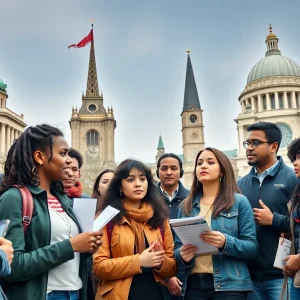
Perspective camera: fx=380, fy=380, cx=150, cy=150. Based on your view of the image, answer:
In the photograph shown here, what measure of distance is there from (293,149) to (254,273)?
1.40 m

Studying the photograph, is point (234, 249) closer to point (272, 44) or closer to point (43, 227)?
point (43, 227)

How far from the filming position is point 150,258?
3395mm

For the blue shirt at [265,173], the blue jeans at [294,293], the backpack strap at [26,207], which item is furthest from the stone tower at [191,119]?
the backpack strap at [26,207]

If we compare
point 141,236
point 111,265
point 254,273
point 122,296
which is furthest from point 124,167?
point 254,273

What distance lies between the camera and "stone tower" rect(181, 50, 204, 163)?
7250 cm

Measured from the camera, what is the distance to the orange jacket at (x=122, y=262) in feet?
11.1

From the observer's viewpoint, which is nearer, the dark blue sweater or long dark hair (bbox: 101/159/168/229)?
long dark hair (bbox: 101/159/168/229)

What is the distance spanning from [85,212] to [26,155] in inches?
26.4

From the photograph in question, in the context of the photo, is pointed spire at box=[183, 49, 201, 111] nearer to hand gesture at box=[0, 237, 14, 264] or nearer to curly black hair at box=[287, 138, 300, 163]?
curly black hair at box=[287, 138, 300, 163]

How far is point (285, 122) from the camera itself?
54.7m

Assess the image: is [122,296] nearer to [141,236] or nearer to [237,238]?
[141,236]

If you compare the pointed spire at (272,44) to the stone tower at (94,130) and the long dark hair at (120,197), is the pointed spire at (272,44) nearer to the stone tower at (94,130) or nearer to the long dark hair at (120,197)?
the stone tower at (94,130)

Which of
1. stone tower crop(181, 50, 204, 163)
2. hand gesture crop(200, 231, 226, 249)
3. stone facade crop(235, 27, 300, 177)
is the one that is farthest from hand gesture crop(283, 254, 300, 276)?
stone tower crop(181, 50, 204, 163)

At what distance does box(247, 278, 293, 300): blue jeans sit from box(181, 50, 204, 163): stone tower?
67648 millimetres
